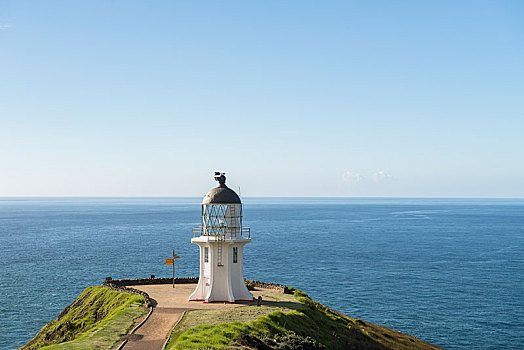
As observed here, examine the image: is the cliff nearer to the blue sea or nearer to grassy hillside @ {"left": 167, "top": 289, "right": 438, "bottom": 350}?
grassy hillside @ {"left": 167, "top": 289, "right": 438, "bottom": 350}

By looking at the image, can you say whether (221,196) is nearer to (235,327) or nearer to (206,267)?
(206,267)

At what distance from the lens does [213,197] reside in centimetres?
4125

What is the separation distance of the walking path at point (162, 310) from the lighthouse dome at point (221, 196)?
8.32 m

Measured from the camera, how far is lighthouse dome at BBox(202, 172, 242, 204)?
41.1 meters

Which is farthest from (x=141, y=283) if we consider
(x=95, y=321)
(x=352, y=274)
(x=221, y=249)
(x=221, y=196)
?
(x=352, y=274)

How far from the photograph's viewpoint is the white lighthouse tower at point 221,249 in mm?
40250

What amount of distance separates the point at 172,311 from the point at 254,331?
8.25 metres

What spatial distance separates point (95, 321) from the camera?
39.3 m

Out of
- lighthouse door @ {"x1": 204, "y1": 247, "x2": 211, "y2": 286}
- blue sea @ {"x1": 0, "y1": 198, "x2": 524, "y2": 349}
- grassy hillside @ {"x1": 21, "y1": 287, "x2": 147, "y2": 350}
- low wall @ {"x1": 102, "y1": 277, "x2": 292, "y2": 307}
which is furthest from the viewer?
blue sea @ {"x1": 0, "y1": 198, "x2": 524, "y2": 349}

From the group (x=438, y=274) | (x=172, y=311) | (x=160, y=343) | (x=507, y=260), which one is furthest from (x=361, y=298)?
(x=507, y=260)

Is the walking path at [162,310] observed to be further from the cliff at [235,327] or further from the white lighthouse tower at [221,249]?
the white lighthouse tower at [221,249]

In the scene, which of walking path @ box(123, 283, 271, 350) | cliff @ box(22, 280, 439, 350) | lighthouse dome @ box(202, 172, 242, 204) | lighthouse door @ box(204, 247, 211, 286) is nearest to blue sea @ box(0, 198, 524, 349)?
cliff @ box(22, 280, 439, 350)

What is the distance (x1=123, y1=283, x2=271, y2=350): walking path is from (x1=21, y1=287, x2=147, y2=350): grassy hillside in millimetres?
1093

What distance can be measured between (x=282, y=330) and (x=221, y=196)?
13.5m
